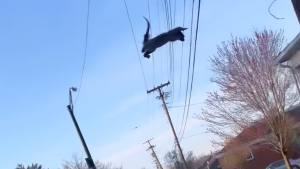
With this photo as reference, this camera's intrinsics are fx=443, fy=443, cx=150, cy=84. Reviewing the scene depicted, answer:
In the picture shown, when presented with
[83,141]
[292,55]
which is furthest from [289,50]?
[83,141]

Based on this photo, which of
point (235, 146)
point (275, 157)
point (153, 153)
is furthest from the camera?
point (153, 153)

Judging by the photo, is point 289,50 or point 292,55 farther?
point 292,55

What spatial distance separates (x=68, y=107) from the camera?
1717 centimetres

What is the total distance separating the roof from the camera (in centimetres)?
1527

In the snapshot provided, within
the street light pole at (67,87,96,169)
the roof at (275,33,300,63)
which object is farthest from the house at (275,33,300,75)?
the street light pole at (67,87,96,169)

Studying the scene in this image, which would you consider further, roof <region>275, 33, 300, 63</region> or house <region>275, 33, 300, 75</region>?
house <region>275, 33, 300, 75</region>

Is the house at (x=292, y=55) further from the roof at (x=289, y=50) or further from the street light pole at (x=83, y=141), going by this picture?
the street light pole at (x=83, y=141)

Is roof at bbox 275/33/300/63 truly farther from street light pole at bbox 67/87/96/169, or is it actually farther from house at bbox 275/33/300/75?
street light pole at bbox 67/87/96/169

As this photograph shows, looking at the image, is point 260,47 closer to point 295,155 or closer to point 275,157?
point 295,155

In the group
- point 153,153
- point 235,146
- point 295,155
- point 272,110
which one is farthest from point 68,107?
point 153,153

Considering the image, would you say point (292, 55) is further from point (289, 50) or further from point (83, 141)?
point (83, 141)

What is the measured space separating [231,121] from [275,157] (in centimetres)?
2073

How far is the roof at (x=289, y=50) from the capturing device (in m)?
15.3

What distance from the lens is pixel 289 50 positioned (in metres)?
16.2
